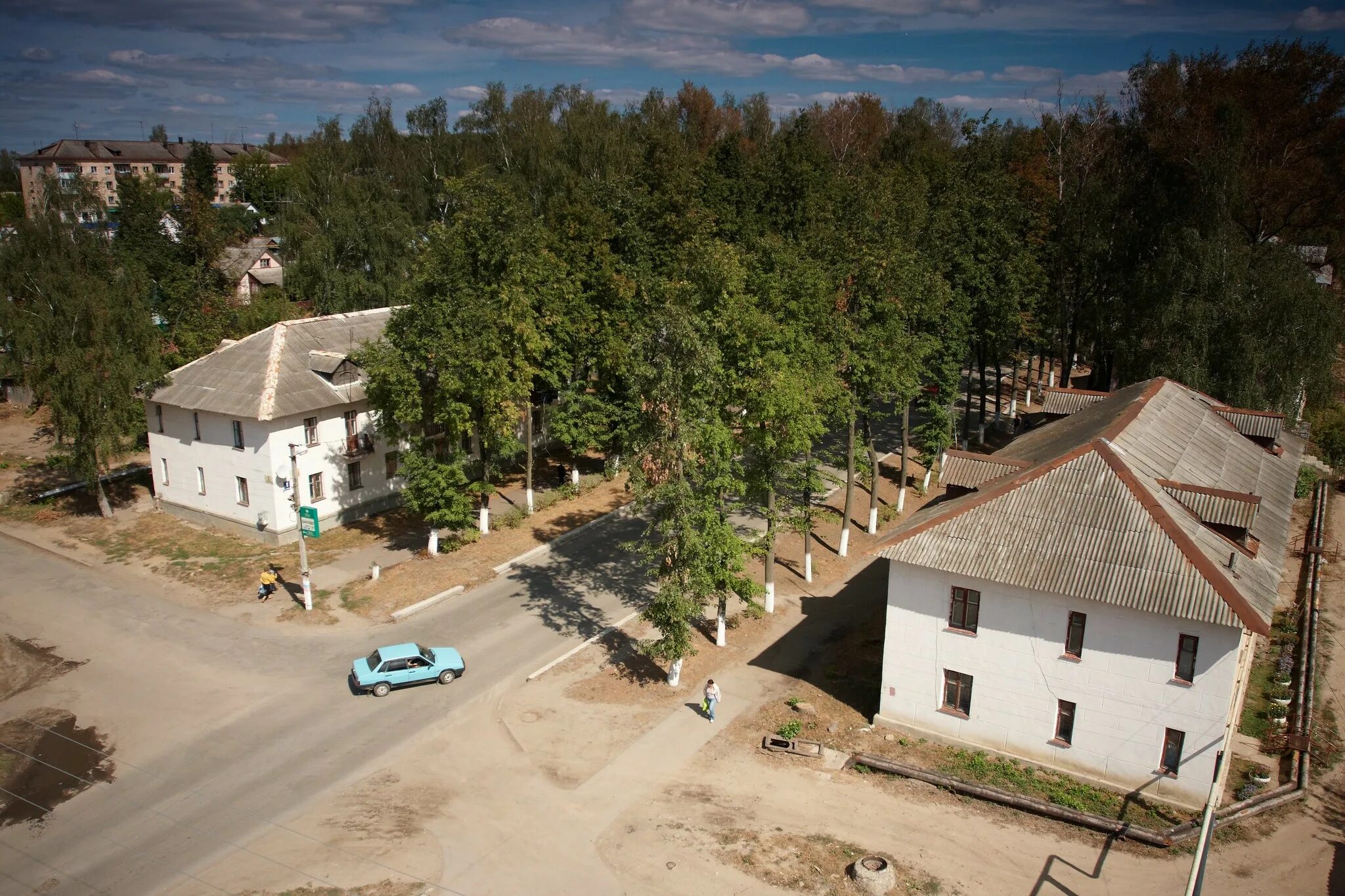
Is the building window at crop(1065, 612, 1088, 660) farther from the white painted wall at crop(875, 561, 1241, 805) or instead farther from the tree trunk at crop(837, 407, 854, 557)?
the tree trunk at crop(837, 407, 854, 557)

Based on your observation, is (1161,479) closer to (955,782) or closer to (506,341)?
(955,782)

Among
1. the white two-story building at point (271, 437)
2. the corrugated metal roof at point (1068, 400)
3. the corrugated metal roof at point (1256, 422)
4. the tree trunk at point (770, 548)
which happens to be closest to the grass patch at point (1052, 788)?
the tree trunk at point (770, 548)

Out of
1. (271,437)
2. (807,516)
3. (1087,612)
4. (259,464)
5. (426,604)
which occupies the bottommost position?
(426,604)

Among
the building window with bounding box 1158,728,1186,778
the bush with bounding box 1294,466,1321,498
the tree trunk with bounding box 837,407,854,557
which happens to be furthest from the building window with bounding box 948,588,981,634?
the bush with bounding box 1294,466,1321,498

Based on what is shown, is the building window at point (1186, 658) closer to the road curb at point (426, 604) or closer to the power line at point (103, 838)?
the power line at point (103, 838)

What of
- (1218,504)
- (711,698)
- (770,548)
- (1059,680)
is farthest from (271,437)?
(1218,504)

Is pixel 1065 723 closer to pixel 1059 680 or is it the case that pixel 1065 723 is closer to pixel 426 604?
pixel 1059 680
